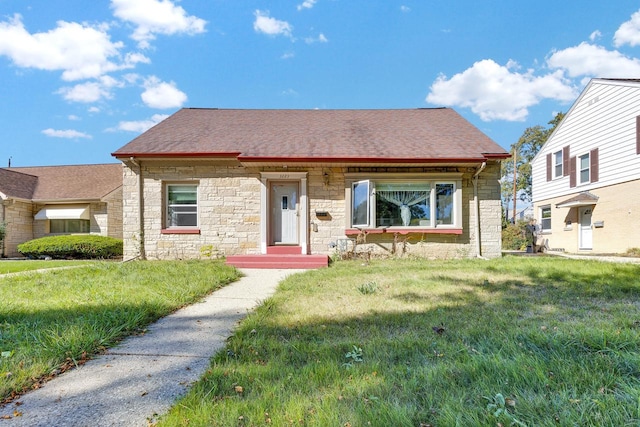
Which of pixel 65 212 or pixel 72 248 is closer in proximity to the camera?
pixel 72 248

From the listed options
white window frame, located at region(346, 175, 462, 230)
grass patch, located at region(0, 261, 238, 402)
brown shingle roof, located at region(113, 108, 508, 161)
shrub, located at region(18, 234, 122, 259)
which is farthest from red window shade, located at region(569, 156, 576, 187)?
shrub, located at region(18, 234, 122, 259)

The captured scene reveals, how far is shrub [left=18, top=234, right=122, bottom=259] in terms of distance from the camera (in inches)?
461

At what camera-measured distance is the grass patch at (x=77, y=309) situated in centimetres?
234

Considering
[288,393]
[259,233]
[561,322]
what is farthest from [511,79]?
[288,393]

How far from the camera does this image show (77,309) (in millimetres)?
3510

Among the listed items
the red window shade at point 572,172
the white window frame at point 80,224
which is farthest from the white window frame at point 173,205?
the red window shade at point 572,172

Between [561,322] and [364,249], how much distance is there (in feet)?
19.3

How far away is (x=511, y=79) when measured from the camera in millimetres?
23844

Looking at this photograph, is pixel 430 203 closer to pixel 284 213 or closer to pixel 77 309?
pixel 284 213

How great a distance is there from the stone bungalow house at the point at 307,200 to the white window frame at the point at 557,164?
30.5ft

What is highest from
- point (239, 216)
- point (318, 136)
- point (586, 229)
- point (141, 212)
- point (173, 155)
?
point (318, 136)

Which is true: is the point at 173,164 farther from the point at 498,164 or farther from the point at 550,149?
the point at 550,149

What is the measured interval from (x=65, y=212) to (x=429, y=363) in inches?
643

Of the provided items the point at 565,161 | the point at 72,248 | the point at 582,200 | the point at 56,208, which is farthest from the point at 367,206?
the point at 56,208
